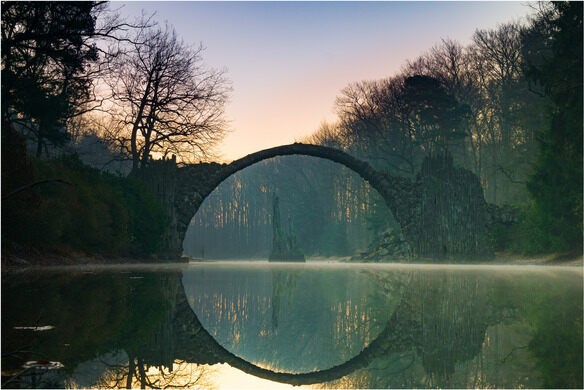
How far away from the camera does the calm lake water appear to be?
15.1ft

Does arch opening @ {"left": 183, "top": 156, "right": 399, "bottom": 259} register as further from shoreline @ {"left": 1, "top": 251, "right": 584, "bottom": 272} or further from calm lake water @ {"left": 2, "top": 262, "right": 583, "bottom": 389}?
calm lake water @ {"left": 2, "top": 262, "right": 583, "bottom": 389}

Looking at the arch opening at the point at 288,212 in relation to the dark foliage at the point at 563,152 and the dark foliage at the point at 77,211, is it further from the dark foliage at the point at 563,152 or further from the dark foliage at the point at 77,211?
the dark foliage at the point at 563,152

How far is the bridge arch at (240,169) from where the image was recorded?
33469 mm

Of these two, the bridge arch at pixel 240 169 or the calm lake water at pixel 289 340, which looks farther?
the bridge arch at pixel 240 169

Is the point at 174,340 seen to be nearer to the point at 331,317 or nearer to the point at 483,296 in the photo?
the point at 331,317

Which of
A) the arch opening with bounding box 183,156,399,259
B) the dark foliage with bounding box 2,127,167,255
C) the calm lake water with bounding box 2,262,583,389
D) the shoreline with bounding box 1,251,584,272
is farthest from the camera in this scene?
the arch opening with bounding box 183,156,399,259

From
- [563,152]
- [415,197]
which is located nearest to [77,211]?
[563,152]

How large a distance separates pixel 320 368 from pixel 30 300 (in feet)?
18.2

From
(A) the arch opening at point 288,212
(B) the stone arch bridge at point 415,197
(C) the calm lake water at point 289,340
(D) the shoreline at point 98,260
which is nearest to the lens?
(C) the calm lake water at point 289,340

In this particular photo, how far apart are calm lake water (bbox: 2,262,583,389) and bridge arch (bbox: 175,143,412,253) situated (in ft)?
72.1

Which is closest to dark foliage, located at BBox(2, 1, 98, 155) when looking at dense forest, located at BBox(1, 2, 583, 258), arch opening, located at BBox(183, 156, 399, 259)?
dense forest, located at BBox(1, 2, 583, 258)

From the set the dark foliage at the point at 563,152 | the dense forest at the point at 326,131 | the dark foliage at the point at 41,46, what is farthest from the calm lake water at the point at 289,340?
the dark foliage at the point at 563,152

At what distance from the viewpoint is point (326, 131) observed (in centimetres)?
6038

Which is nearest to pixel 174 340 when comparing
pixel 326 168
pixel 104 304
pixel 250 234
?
pixel 104 304
